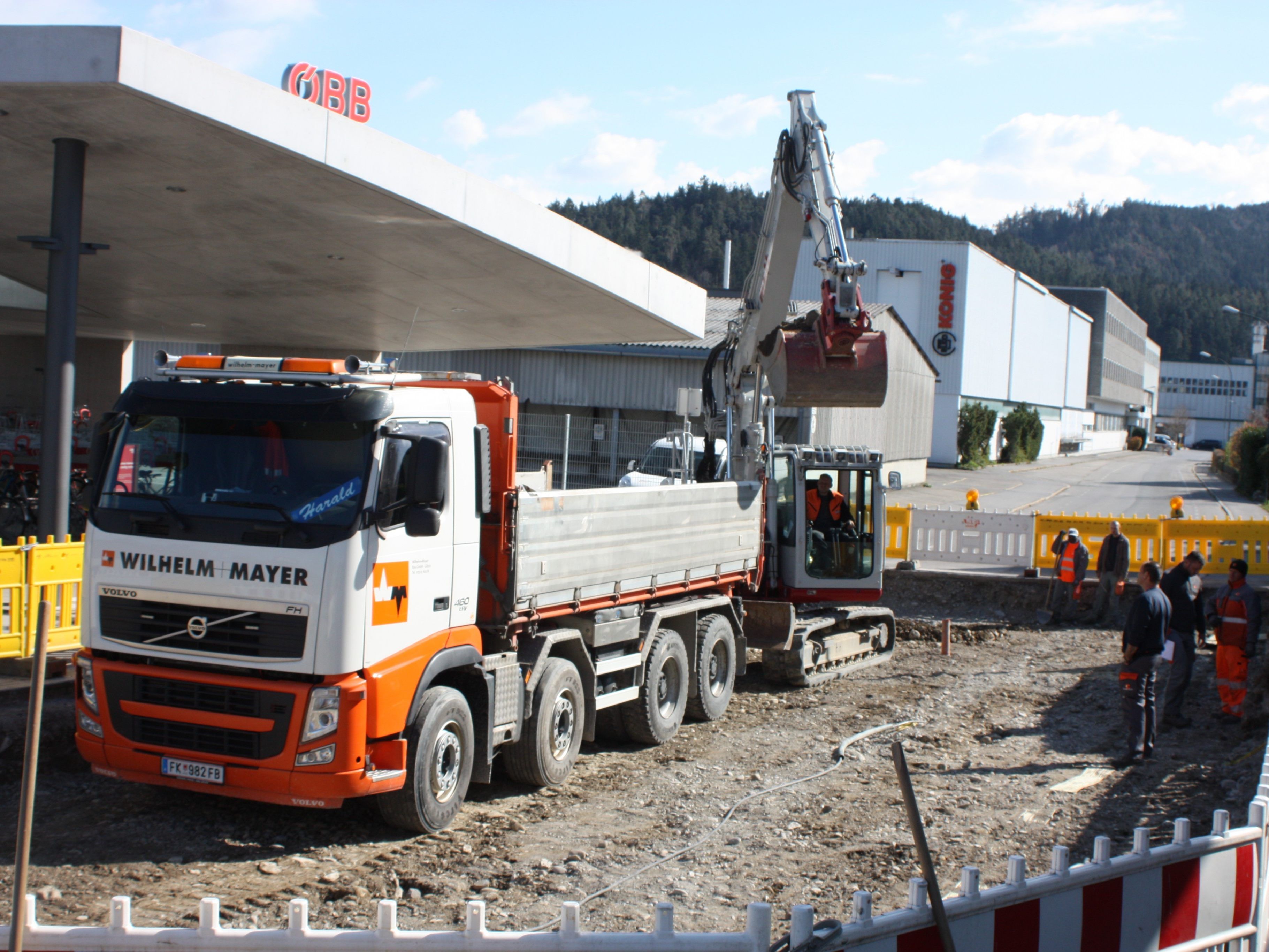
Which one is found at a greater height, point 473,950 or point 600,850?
A: point 473,950

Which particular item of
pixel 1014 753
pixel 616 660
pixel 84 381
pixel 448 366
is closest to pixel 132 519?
pixel 616 660

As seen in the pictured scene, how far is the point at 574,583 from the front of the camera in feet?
28.1

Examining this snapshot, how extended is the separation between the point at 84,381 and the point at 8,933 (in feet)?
94.5

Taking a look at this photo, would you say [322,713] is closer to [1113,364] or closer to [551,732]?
[551,732]

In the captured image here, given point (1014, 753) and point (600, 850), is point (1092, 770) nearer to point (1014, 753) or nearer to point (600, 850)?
point (1014, 753)

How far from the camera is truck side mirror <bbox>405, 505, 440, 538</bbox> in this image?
673 centimetres

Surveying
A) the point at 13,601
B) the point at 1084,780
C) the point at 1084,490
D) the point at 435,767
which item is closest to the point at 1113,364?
the point at 1084,490

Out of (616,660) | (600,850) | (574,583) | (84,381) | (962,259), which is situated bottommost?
(600,850)

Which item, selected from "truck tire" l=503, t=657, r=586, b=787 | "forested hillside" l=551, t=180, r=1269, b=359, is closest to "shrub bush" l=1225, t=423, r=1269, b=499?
"truck tire" l=503, t=657, r=586, b=787

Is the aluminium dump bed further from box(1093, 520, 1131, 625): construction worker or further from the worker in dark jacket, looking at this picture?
box(1093, 520, 1131, 625): construction worker

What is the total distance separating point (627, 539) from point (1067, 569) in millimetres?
10527

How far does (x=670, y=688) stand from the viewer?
1041 centimetres

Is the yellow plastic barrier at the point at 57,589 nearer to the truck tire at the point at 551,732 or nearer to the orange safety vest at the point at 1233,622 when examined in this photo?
the truck tire at the point at 551,732

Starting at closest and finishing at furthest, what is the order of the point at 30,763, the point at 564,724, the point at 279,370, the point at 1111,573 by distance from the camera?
the point at 30,763 → the point at 279,370 → the point at 564,724 → the point at 1111,573
